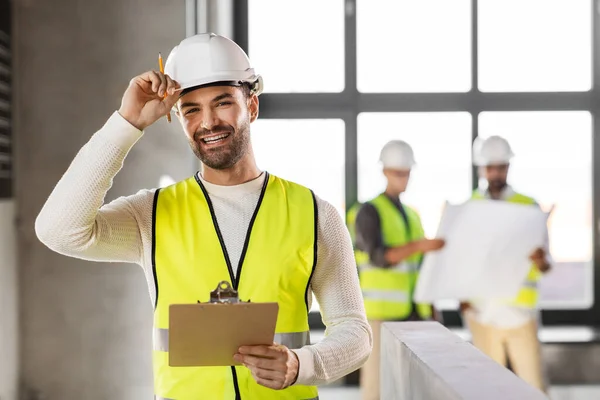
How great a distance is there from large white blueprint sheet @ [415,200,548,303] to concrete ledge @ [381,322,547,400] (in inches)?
79.8

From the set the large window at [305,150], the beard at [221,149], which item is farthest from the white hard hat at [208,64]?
the large window at [305,150]

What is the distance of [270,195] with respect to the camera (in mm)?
1842

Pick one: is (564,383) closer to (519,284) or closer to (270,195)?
(519,284)

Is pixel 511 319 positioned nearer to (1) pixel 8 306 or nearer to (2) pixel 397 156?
(2) pixel 397 156

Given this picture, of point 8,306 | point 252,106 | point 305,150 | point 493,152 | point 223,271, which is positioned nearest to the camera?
point 223,271

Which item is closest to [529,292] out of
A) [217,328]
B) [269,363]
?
[269,363]

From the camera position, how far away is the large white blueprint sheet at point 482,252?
13.8 ft

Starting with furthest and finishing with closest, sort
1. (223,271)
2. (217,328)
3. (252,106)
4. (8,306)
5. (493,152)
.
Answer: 1. (493,152)
2. (8,306)
3. (252,106)
4. (223,271)
5. (217,328)

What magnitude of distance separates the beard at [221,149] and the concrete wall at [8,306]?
2518mm

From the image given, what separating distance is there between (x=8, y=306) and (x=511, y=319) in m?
2.71

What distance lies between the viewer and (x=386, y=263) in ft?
13.3

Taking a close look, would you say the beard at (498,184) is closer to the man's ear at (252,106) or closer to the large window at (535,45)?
the large window at (535,45)

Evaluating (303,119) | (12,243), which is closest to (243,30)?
(303,119)

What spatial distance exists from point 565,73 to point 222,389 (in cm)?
417
